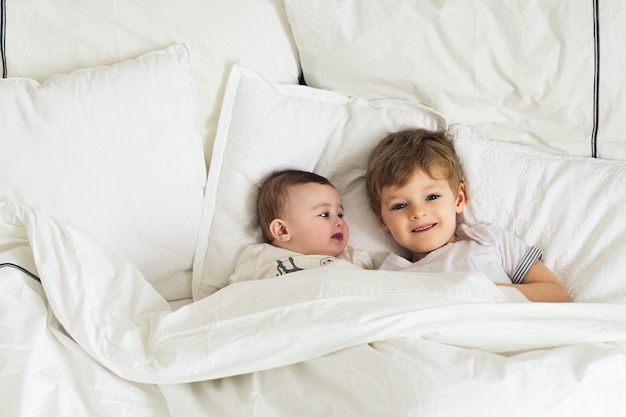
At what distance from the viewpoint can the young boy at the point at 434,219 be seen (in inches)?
54.5

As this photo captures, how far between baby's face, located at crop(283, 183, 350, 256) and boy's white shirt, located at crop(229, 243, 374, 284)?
3cm

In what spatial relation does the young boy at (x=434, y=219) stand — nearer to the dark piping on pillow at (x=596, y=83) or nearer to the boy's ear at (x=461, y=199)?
the boy's ear at (x=461, y=199)

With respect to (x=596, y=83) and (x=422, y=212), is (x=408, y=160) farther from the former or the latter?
(x=596, y=83)

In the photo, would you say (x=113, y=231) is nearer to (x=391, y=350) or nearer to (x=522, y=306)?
(x=391, y=350)

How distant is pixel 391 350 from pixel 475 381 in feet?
0.49

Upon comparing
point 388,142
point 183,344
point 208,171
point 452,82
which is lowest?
point 183,344

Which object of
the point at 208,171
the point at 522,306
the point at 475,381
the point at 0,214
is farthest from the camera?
the point at 208,171

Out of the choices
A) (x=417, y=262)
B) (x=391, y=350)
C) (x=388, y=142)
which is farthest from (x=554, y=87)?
(x=391, y=350)

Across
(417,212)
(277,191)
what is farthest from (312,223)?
(417,212)

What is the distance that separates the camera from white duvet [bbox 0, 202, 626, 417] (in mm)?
1004

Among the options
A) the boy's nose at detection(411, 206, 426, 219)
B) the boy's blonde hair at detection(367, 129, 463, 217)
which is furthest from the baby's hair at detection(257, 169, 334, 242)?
the boy's nose at detection(411, 206, 426, 219)

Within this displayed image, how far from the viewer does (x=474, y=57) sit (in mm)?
1507

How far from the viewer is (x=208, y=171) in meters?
1.55

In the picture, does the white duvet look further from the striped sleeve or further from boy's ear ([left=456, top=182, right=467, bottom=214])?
boy's ear ([left=456, top=182, right=467, bottom=214])
